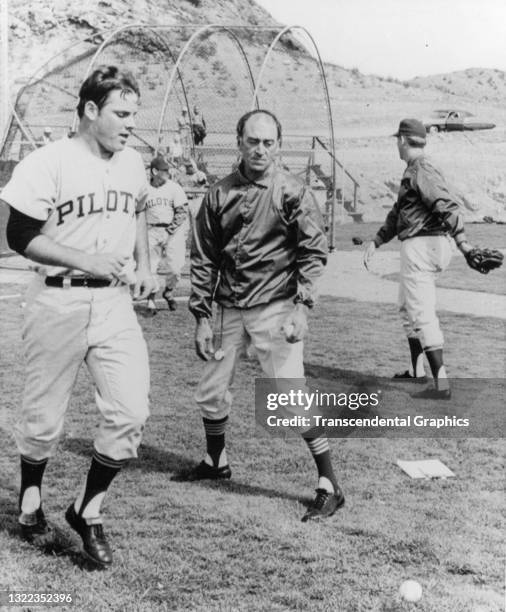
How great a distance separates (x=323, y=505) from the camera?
3.61 meters

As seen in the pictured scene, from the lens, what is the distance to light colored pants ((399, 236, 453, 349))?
5.72 meters

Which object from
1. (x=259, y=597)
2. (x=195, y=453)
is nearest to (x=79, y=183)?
(x=259, y=597)

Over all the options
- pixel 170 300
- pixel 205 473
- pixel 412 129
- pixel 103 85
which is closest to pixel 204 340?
pixel 205 473

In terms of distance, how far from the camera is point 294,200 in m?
3.70

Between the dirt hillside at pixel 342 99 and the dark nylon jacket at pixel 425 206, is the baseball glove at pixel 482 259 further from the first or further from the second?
the dirt hillside at pixel 342 99

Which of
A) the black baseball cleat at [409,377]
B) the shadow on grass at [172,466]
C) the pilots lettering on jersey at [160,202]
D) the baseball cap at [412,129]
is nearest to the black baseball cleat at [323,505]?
the shadow on grass at [172,466]

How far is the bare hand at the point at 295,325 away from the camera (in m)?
3.61

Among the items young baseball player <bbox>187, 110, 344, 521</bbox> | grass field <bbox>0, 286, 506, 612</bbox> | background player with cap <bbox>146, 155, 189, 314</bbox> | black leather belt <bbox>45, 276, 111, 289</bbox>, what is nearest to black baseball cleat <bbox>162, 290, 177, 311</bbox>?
background player with cap <bbox>146, 155, 189, 314</bbox>

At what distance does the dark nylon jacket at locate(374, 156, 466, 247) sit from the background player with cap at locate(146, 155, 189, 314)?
3.76 metres

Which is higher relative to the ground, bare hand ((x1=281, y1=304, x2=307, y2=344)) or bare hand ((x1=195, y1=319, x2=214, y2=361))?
bare hand ((x1=281, y1=304, x2=307, y2=344))

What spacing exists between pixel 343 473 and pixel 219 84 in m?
34.1

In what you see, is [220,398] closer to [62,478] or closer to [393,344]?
[62,478]

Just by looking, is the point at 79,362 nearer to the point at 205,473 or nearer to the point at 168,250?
the point at 205,473

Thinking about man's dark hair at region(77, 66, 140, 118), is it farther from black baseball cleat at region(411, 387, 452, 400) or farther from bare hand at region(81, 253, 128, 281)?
black baseball cleat at region(411, 387, 452, 400)
